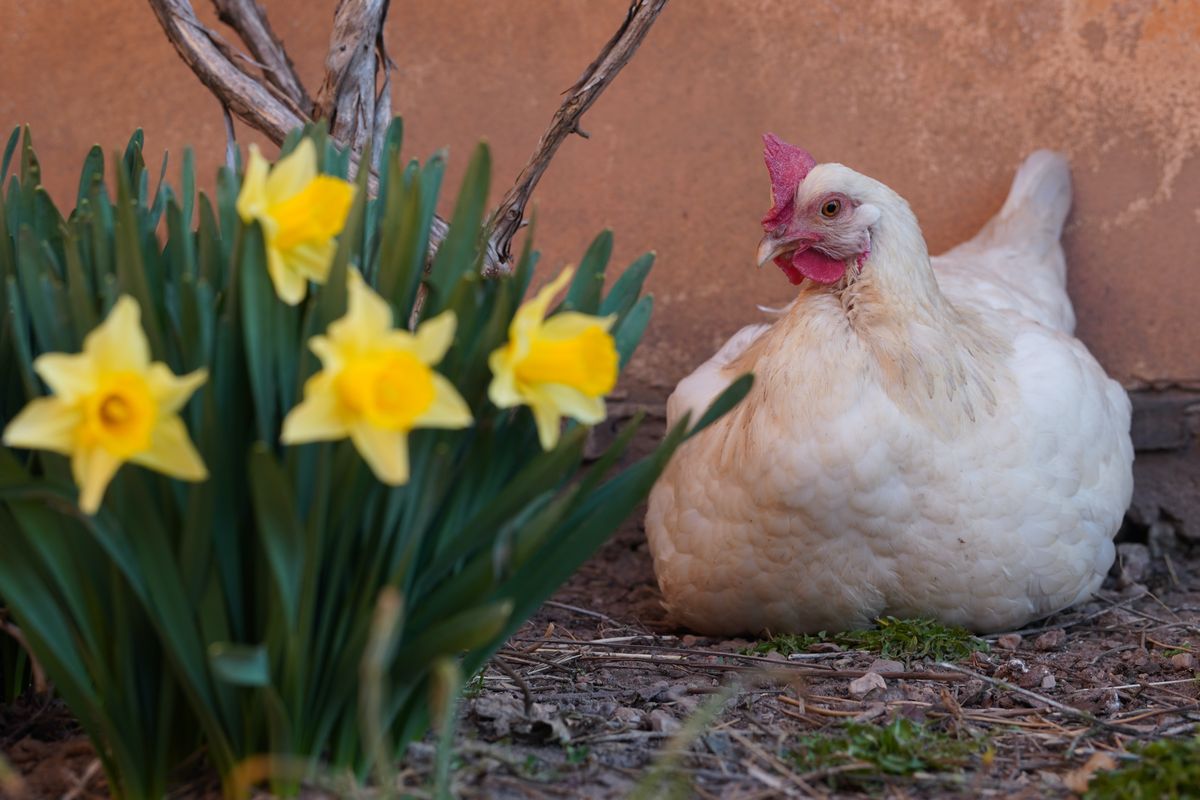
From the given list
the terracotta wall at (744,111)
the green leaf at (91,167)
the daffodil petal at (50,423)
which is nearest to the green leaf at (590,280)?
the daffodil petal at (50,423)

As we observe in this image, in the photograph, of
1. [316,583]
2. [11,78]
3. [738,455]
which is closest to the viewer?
[316,583]

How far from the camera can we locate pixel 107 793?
180 cm

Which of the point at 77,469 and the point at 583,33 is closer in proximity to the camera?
the point at 77,469

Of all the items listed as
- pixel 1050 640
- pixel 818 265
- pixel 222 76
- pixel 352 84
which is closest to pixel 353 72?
pixel 352 84

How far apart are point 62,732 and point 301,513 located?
796 millimetres

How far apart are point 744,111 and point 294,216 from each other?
2531mm

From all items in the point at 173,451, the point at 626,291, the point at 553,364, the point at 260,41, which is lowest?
the point at 173,451

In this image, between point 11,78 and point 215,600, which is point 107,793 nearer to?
point 215,600

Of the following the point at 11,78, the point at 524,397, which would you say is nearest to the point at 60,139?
the point at 11,78

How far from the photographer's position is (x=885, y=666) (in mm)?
2605

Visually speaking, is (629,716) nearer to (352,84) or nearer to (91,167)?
(91,167)

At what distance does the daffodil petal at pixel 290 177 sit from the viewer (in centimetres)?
162

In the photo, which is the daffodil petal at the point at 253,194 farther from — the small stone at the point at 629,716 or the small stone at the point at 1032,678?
the small stone at the point at 1032,678

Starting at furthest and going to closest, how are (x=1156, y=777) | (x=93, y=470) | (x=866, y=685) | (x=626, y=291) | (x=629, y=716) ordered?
(x=866, y=685)
(x=629, y=716)
(x=626, y=291)
(x=1156, y=777)
(x=93, y=470)
